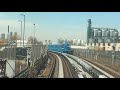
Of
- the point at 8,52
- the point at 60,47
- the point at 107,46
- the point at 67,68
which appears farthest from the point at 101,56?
the point at 8,52

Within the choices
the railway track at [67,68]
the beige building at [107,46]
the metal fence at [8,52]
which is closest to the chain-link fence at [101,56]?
the beige building at [107,46]

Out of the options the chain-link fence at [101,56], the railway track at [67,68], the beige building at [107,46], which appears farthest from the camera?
the chain-link fence at [101,56]

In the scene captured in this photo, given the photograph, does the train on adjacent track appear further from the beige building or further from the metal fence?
the metal fence

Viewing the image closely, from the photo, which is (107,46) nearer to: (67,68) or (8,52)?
(67,68)

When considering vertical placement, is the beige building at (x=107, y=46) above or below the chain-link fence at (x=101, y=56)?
above

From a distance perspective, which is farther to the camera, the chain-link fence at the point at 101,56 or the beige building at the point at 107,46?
the chain-link fence at the point at 101,56

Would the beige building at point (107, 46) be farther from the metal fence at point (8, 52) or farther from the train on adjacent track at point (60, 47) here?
the metal fence at point (8, 52)

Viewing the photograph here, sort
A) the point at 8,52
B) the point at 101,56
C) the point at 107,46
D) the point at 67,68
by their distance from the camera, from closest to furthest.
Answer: the point at 107,46 → the point at 101,56 → the point at 8,52 → the point at 67,68

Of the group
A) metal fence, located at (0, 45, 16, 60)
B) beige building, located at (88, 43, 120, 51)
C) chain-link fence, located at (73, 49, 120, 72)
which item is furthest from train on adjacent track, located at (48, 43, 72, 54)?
metal fence, located at (0, 45, 16, 60)
